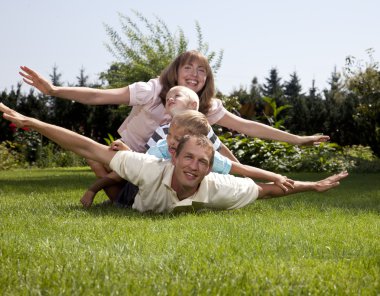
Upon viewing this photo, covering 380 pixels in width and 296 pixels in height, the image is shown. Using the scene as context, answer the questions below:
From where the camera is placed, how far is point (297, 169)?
12227 millimetres

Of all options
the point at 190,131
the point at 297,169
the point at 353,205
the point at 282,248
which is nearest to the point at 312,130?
the point at 297,169

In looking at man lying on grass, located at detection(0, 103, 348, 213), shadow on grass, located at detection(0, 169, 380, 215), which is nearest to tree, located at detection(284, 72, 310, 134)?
shadow on grass, located at detection(0, 169, 380, 215)

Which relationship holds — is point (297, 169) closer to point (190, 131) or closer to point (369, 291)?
point (190, 131)

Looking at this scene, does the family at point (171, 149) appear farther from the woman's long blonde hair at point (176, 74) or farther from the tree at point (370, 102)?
the tree at point (370, 102)

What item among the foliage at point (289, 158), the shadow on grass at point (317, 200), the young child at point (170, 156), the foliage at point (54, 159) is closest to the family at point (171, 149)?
the young child at point (170, 156)

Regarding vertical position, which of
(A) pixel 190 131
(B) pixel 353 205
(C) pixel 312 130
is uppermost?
(C) pixel 312 130

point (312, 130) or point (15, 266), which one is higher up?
point (312, 130)

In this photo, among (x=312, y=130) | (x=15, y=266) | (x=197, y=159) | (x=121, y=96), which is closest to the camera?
(x=15, y=266)

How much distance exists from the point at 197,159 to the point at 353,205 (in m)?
2.01

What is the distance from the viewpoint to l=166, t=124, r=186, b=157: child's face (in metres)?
4.63

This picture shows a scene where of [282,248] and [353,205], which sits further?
[353,205]

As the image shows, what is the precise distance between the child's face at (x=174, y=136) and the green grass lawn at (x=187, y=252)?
0.52 m

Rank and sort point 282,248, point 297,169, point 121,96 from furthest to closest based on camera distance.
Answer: point 297,169 → point 121,96 → point 282,248

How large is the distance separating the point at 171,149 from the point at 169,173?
22 centimetres
